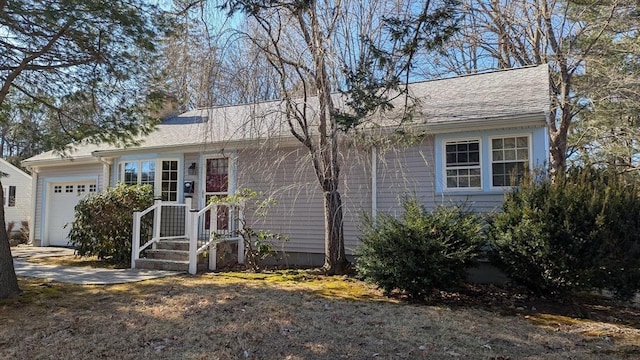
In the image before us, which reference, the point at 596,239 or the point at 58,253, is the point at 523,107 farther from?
the point at 58,253

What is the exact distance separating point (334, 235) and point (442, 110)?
11.4 feet

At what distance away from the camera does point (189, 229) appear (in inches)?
409

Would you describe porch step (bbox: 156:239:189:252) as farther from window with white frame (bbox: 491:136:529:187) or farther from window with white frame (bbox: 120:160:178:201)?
window with white frame (bbox: 491:136:529:187)

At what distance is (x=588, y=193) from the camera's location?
6199 millimetres

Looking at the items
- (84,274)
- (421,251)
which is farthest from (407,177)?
(84,274)

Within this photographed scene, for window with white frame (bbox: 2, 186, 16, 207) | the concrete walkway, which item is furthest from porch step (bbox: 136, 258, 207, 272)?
window with white frame (bbox: 2, 186, 16, 207)

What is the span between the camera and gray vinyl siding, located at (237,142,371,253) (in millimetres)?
9688

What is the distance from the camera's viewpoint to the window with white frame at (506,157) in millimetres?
8430

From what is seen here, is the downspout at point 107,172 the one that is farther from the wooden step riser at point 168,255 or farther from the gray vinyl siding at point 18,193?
the gray vinyl siding at point 18,193

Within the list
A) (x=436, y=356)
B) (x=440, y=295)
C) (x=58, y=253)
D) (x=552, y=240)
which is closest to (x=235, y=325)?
(x=436, y=356)

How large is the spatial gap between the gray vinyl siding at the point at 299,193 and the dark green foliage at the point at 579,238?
370cm

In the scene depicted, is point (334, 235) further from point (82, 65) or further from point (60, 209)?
point (60, 209)

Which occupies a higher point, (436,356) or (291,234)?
(291,234)

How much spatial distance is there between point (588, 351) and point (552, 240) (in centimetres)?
187
